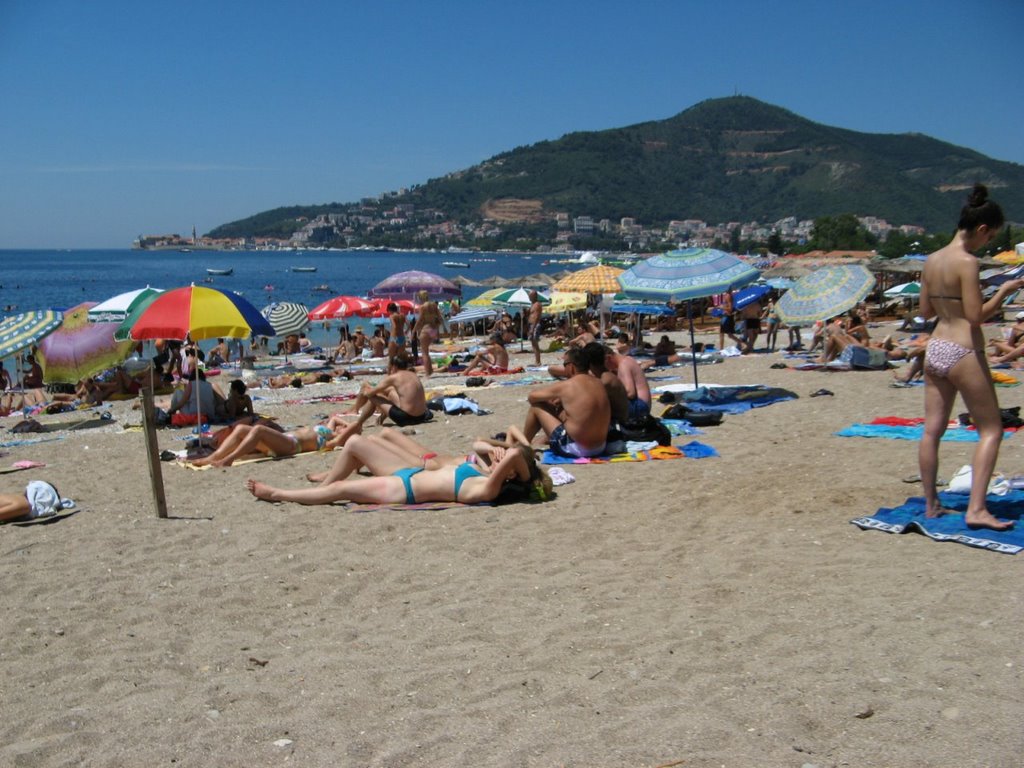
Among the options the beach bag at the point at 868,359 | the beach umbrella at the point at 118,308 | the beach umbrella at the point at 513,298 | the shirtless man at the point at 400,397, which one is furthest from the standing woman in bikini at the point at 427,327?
the beach bag at the point at 868,359

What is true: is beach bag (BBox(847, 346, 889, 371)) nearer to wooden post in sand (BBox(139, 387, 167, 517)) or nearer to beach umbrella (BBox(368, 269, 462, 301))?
wooden post in sand (BBox(139, 387, 167, 517))

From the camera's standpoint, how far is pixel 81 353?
11.2 metres

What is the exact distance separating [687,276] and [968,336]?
16.5 ft

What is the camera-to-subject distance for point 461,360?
17812mm

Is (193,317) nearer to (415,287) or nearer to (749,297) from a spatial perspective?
(749,297)

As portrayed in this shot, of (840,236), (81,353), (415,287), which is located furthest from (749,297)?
(840,236)

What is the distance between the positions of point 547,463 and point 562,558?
2299mm

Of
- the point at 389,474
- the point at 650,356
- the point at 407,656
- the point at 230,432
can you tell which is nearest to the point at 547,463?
the point at 389,474

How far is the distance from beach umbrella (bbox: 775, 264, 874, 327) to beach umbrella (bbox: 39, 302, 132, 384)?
8122 mm

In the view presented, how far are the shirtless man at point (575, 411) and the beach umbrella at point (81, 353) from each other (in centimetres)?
637

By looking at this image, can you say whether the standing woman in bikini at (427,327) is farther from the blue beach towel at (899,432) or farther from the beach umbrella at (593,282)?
the blue beach towel at (899,432)

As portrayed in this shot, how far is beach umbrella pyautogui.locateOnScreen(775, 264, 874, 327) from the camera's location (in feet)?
35.8

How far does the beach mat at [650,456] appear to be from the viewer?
22.9 feet

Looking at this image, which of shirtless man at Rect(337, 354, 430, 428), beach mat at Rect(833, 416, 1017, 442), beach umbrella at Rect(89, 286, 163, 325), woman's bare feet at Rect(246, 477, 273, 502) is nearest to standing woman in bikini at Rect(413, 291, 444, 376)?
beach umbrella at Rect(89, 286, 163, 325)
